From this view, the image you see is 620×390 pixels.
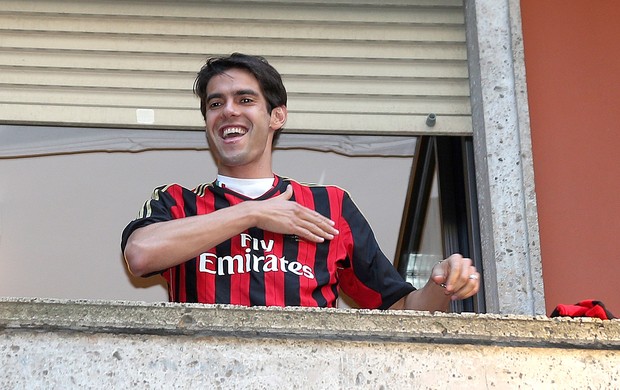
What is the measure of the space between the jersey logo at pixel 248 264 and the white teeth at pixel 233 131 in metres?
0.44

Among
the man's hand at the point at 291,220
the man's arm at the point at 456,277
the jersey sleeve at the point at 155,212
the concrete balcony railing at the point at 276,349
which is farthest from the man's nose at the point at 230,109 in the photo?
the concrete balcony railing at the point at 276,349

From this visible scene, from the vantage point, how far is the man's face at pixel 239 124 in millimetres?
4023

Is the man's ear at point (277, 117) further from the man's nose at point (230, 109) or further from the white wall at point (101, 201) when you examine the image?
the white wall at point (101, 201)

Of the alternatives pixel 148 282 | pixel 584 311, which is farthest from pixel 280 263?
pixel 148 282

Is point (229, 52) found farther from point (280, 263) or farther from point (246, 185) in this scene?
point (280, 263)

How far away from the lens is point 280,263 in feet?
12.2

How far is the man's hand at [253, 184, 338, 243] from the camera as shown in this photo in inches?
143

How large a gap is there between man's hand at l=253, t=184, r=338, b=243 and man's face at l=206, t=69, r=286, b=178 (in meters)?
0.34

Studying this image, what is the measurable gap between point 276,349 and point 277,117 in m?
1.33

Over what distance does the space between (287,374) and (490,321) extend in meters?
0.52

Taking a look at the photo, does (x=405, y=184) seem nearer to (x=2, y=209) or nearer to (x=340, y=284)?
(x=340, y=284)

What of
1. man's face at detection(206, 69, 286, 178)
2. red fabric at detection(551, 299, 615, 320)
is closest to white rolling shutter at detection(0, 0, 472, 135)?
man's face at detection(206, 69, 286, 178)

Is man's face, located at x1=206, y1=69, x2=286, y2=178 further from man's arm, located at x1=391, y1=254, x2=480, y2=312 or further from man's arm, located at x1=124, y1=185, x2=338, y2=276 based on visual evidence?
man's arm, located at x1=391, y1=254, x2=480, y2=312

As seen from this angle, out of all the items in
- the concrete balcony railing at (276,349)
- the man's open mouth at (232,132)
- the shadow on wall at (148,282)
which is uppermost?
the man's open mouth at (232,132)
